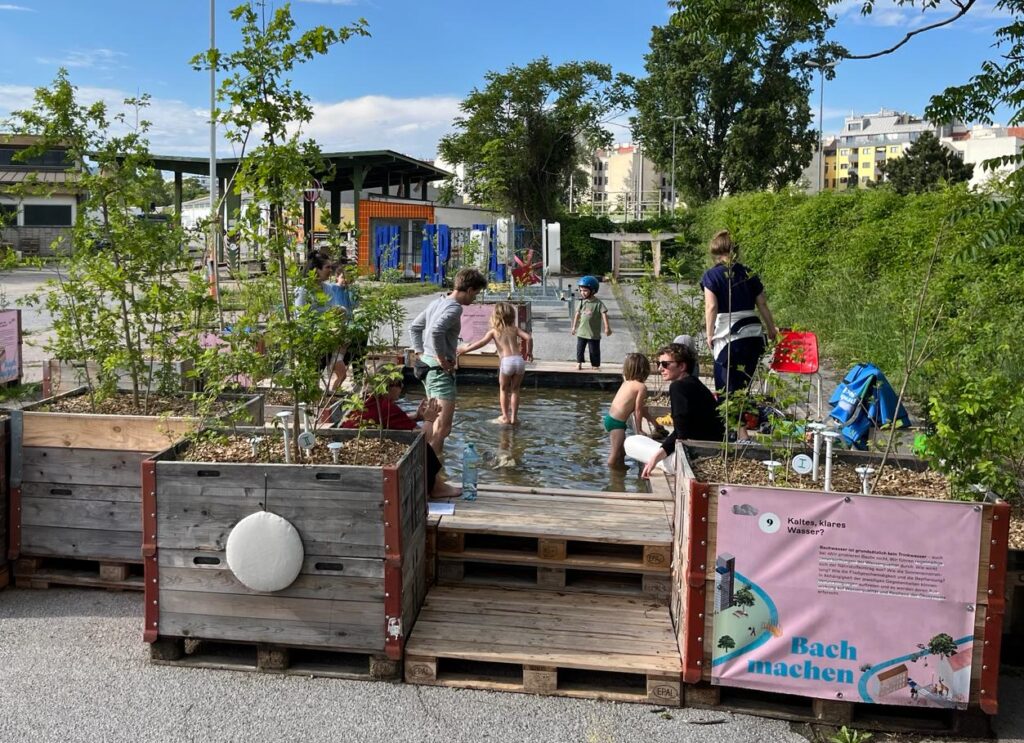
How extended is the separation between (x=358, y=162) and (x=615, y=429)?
32.6 m

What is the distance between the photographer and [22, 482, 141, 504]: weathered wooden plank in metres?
5.20

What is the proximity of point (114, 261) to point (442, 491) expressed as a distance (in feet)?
8.54

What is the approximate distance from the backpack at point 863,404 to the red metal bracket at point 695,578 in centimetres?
261

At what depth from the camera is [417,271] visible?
36.5 m

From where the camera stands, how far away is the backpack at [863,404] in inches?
250

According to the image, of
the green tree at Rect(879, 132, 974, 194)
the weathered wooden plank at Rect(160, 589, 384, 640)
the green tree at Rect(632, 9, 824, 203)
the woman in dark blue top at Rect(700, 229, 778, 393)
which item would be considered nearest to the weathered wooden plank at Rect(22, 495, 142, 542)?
the weathered wooden plank at Rect(160, 589, 384, 640)

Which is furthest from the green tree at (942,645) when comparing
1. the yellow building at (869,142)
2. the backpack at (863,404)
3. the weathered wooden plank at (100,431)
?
the yellow building at (869,142)

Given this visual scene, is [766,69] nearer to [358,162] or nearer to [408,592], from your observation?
[358,162]

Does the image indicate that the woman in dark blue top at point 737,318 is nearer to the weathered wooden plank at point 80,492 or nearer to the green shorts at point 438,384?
the green shorts at point 438,384

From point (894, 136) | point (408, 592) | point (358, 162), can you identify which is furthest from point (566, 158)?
point (894, 136)

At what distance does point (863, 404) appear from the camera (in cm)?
642

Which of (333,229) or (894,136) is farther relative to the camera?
(894,136)

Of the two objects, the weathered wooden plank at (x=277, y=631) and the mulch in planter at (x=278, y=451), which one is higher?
the mulch in planter at (x=278, y=451)

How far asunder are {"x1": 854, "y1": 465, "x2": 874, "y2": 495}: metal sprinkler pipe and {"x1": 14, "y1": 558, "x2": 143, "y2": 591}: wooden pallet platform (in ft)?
12.5
